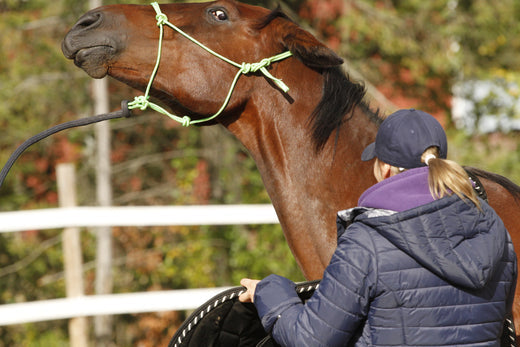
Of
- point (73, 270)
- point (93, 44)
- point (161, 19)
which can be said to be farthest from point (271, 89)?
point (73, 270)

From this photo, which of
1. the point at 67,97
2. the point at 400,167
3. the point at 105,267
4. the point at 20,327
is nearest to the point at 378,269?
the point at 400,167

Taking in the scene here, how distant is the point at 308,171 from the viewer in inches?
95.7

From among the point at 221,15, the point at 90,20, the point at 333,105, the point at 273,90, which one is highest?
the point at 90,20

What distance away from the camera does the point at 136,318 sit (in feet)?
25.6

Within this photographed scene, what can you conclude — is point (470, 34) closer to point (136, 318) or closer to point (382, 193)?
point (136, 318)

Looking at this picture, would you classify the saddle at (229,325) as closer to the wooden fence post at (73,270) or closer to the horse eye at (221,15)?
the horse eye at (221,15)

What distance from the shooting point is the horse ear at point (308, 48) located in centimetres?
240

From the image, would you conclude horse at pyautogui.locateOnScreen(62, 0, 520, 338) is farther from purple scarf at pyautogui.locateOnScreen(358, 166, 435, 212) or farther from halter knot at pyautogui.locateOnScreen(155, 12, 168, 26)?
purple scarf at pyautogui.locateOnScreen(358, 166, 435, 212)

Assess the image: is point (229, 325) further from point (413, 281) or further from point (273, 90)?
point (273, 90)

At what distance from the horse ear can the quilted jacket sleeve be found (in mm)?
1005

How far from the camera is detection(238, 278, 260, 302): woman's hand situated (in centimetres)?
190

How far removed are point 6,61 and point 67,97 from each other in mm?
1017

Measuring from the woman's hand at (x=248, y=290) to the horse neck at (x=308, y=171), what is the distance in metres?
0.51

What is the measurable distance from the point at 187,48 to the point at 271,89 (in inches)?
15.9
